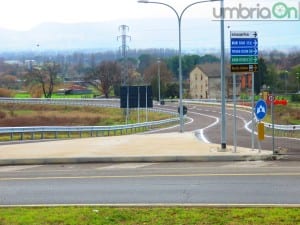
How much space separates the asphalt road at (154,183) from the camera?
1070 cm

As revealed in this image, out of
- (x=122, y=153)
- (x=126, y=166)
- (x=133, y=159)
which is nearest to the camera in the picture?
(x=126, y=166)

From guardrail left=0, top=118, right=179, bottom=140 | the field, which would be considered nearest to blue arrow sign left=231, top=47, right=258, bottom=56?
guardrail left=0, top=118, right=179, bottom=140

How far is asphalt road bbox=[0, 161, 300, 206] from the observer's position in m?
10.7

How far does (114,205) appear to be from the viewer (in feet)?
32.5

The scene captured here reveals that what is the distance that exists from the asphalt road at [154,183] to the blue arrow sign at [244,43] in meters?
4.03

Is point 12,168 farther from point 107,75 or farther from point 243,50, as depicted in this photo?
point 107,75

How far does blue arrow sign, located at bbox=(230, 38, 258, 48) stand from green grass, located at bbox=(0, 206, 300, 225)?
32.8ft

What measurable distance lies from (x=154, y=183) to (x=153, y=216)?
410cm

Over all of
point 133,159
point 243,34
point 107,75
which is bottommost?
A: point 133,159

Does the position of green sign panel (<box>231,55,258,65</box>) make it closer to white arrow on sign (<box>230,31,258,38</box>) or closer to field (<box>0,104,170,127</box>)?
white arrow on sign (<box>230,31,258,38</box>)

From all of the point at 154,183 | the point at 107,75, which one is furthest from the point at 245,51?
the point at 107,75

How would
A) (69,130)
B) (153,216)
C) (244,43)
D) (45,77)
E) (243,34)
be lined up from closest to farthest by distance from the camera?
(153,216), (243,34), (244,43), (69,130), (45,77)

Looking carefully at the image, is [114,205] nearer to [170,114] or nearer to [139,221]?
[139,221]

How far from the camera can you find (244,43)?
18.5 metres
